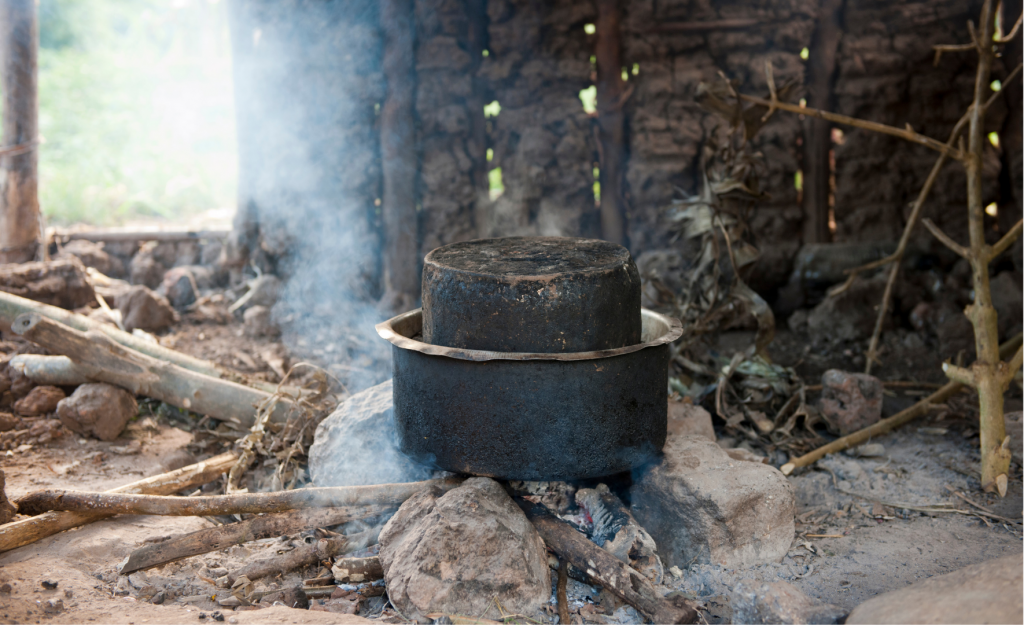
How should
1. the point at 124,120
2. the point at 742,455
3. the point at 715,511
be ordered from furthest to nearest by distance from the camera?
the point at 124,120 → the point at 742,455 → the point at 715,511

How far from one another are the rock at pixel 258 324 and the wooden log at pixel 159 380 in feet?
5.04

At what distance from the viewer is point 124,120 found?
38.8 ft

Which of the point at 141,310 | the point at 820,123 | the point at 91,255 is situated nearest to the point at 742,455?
the point at 820,123

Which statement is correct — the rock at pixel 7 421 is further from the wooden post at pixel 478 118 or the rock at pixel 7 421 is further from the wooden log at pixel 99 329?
the wooden post at pixel 478 118

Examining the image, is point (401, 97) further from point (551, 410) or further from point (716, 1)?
point (551, 410)

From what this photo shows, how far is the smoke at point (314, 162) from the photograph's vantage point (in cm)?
582

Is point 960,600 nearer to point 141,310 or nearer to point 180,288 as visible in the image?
point 141,310

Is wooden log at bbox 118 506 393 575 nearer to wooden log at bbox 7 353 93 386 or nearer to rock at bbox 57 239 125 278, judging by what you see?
wooden log at bbox 7 353 93 386

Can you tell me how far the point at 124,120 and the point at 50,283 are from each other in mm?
7508

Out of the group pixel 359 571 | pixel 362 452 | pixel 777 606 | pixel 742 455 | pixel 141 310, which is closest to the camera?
pixel 777 606

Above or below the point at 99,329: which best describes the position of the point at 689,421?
below

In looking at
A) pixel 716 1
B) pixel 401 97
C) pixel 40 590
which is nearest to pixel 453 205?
pixel 401 97

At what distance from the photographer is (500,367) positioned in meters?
2.77

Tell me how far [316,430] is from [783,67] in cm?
435
